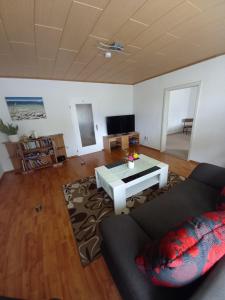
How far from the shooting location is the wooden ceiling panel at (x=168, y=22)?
4.31 feet

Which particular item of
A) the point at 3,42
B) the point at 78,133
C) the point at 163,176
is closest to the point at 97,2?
the point at 3,42

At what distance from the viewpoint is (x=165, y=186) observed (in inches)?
92.3

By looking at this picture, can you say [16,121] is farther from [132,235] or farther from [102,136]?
[132,235]

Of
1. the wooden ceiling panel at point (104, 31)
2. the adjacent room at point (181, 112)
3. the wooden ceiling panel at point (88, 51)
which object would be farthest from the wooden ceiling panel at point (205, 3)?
the adjacent room at point (181, 112)

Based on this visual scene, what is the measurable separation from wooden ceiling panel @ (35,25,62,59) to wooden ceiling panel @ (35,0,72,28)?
109mm

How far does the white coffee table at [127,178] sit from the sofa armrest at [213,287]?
48.1 inches

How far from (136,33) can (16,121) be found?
3389 millimetres

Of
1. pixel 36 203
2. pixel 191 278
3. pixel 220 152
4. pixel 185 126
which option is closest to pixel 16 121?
pixel 36 203

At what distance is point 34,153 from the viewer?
11.2 ft

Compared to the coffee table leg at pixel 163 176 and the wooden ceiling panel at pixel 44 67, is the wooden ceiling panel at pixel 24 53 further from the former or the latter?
the coffee table leg at pixel 163 176

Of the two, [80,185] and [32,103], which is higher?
[32,103]

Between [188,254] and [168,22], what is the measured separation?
7.26 ft

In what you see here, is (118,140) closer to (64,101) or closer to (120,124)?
(120,124)

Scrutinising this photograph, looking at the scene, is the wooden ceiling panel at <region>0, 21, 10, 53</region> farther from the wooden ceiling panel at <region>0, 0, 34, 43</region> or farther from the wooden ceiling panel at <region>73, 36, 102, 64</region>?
the wooden ceiling panel at <region>73, 36, 102, 64</region>
